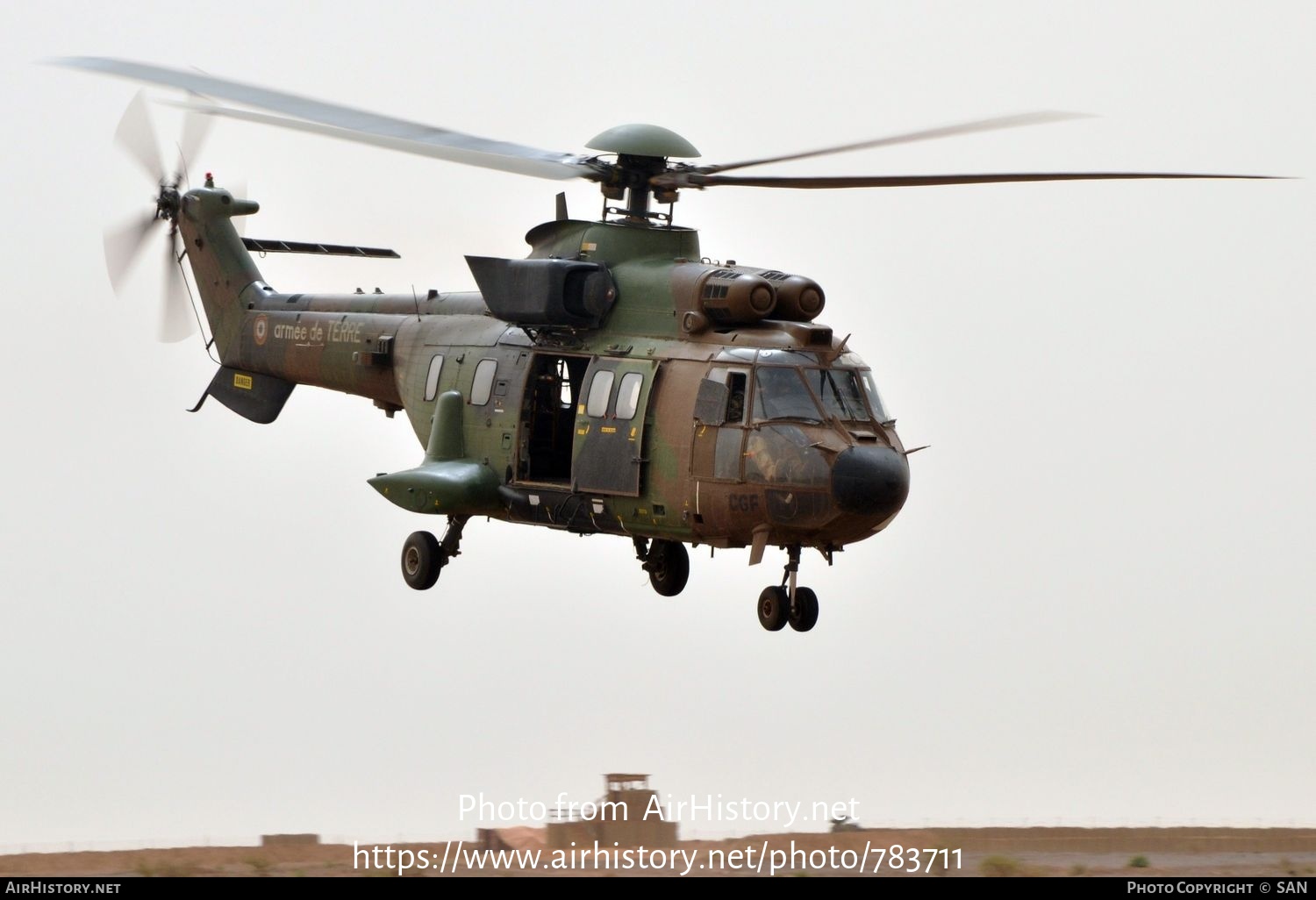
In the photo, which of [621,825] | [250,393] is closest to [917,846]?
[621,825]

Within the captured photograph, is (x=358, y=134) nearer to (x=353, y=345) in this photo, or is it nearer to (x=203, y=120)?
(x=353, y=345)

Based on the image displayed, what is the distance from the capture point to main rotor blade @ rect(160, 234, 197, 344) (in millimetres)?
25391

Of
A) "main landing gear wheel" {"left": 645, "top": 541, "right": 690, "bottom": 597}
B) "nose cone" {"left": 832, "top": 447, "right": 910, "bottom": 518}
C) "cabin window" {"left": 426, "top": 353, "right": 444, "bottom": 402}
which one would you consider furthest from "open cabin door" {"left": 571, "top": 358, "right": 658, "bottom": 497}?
"cabin window" {"left": 426, "top": 353, "right": 444, "bottom": 402}

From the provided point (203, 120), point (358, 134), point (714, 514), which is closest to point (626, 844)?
point (714, 514)

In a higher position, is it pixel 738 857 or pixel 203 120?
pixel 203 120

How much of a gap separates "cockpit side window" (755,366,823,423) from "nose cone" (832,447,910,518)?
0.62 metres

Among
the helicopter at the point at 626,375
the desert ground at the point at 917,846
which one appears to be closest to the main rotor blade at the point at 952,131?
the helicopter at the point at 626,375

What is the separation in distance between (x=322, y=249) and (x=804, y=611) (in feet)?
27.3

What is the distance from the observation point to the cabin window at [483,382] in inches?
864

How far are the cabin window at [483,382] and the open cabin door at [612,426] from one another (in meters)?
1.42

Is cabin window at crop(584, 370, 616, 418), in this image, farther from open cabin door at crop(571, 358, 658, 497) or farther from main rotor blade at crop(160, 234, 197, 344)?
main rotor blade at crop(160, 234, 197, 344)

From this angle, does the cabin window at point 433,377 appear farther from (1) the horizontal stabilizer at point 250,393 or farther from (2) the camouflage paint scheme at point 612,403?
(1) the horizontal stabilizer at point 250,393

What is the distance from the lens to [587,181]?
2152 centimetres
